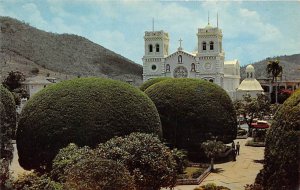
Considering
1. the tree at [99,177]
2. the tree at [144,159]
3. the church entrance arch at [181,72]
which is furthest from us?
the church entrance arch at [181,72]

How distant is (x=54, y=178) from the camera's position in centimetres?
1816

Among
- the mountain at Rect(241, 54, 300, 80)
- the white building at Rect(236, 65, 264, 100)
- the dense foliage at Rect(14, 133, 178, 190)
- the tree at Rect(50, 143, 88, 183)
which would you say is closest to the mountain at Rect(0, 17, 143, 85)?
the mountain at Rect(241, 54, 300, 80)

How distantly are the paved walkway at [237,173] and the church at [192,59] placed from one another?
134 ft

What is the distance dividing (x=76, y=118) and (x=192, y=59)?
5528cm

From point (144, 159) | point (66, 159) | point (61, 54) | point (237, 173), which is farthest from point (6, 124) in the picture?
point (61, 54)

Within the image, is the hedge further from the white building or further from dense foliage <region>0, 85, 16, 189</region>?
the white building

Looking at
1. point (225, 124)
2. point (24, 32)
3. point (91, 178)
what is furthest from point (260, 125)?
point (24, 32)

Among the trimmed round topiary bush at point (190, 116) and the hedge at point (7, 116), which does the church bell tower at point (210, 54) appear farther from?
the hedge at point (7, 116)

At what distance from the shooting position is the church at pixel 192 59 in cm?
7362

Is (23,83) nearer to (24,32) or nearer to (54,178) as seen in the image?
(54,178)

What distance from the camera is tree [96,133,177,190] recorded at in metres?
17.0

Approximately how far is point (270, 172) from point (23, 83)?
57.0 metres

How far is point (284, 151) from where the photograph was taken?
1627cm

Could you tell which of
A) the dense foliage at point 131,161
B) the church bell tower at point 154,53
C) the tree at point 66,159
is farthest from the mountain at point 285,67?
the tree at point 66,159
